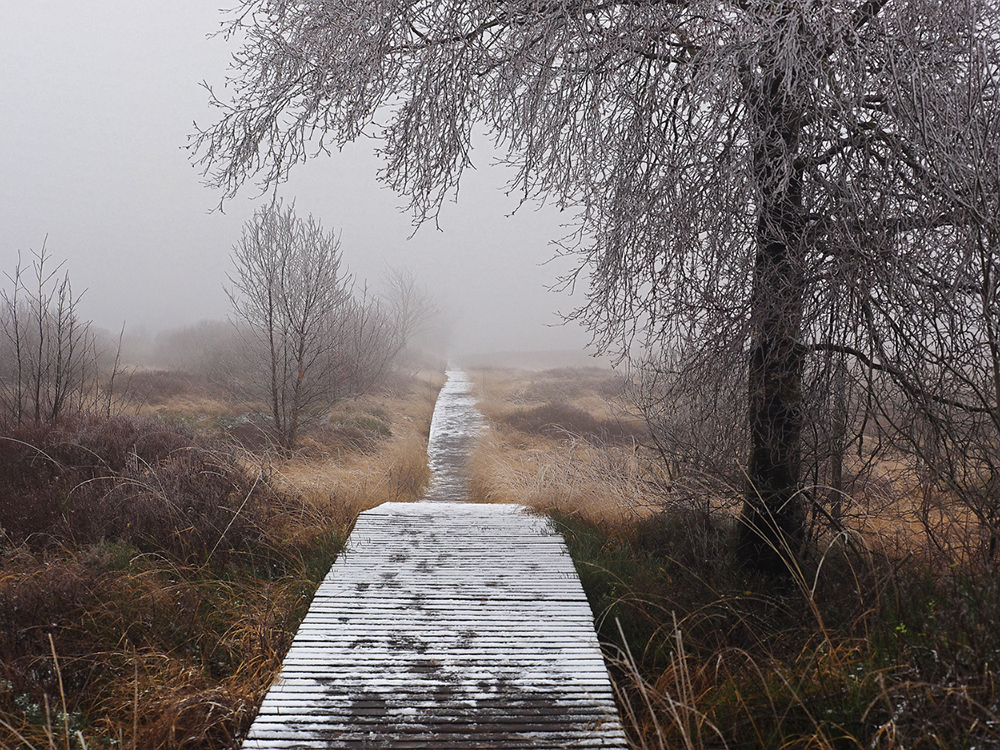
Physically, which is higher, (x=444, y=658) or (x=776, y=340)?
(x=776, y=340)

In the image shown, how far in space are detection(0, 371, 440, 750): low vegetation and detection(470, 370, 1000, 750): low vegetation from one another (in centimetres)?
200

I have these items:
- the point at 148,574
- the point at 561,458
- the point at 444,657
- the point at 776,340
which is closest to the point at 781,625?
the point at 776,340

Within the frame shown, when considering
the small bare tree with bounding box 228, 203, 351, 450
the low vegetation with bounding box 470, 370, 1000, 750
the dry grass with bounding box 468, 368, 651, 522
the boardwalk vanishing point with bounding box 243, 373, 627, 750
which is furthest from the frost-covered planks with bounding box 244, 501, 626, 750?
the small bare tree with bounding box 228, 203, 351, 450

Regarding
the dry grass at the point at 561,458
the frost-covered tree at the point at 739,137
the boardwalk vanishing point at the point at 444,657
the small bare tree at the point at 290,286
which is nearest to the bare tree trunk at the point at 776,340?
Answer: the frost-covered tree at the point at 739,137

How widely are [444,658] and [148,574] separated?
2505 millimetres

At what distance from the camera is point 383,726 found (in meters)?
2.69

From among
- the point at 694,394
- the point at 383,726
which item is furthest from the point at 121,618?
the point at 694,394

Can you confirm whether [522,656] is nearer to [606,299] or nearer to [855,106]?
[606,299]

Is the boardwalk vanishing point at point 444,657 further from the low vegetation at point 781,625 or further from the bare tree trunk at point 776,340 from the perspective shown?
the bare tree trunk at point 776,340

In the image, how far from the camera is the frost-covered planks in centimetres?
266

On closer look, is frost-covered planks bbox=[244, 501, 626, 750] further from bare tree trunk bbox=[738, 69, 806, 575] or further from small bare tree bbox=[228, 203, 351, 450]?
small bare tree bbox=[228, 203, 351, 450]

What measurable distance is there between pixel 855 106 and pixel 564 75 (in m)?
1.81

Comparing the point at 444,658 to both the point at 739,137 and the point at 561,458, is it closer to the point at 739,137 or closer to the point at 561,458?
the point at 739,137

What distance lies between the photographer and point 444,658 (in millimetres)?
3279
